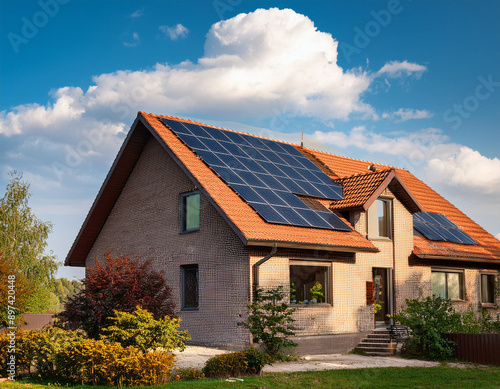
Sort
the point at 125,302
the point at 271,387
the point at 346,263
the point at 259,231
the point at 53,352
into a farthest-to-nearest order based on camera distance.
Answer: the point at 346,263 < the point at 259,231 < the point at 125,302 < the point at 53,352 < the point at 271,387

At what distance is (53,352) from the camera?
1441 centimetres

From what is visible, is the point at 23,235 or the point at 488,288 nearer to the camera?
the point at 488,288

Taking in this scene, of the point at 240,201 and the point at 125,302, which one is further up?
the point at 240,201

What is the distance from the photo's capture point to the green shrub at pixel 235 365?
14469mm

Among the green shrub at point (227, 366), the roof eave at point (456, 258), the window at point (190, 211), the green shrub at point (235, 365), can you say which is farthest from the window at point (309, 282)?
the green shrub at point (227, 366)

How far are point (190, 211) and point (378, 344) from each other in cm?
810

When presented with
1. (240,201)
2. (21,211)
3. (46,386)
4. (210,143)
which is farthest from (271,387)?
(21,211)

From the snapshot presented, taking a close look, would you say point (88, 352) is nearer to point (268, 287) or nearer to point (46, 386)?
point (46, 386)

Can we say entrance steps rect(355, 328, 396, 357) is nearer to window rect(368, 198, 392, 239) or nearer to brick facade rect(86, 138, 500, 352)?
brick facade rect(86, 138, 500, 352)

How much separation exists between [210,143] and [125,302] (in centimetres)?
907

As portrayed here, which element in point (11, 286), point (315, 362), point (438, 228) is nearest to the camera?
point (315, 362)

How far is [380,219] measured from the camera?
24.2 meters

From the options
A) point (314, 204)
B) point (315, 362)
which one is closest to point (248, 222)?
point (314, 204)

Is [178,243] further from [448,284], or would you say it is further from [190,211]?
[448,284]
